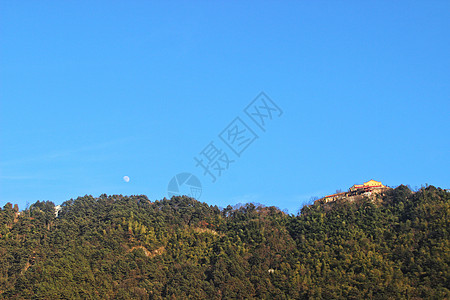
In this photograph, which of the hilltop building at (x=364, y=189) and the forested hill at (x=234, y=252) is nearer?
the forested hill at (x=234, y=252)

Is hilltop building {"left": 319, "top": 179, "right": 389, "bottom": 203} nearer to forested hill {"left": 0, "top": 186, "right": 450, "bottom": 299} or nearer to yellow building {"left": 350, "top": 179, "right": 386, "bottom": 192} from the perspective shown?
yellow building {"left": 350, "top": 179, "right": 386, "bottom": 192}

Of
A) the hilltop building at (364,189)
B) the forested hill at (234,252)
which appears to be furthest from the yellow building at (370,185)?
the forested hill at (234,252)

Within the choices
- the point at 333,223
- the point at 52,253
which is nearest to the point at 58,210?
the point at 52,253

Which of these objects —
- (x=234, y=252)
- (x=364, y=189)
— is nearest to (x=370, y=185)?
(x=364, y=189)

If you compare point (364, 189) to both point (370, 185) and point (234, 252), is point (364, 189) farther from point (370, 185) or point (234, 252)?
point (234, 252)

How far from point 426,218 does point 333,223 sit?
9.06 meters

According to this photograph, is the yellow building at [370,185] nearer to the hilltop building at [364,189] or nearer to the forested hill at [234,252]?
the hilltop building at [364,189]

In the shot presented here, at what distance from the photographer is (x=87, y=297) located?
4372 centimetres

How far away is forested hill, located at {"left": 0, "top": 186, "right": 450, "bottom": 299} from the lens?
43000 millimetres

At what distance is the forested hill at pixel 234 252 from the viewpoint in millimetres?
43000

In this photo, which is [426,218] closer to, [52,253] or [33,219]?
[52,253]

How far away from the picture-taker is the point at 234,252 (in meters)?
49.5

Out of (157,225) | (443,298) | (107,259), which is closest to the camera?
(443,298)

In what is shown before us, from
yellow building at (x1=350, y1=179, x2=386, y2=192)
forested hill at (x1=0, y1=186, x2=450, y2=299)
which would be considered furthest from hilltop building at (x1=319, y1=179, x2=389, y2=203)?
forested hill at (x1=0, y1=186, x2=450, y2=299)
